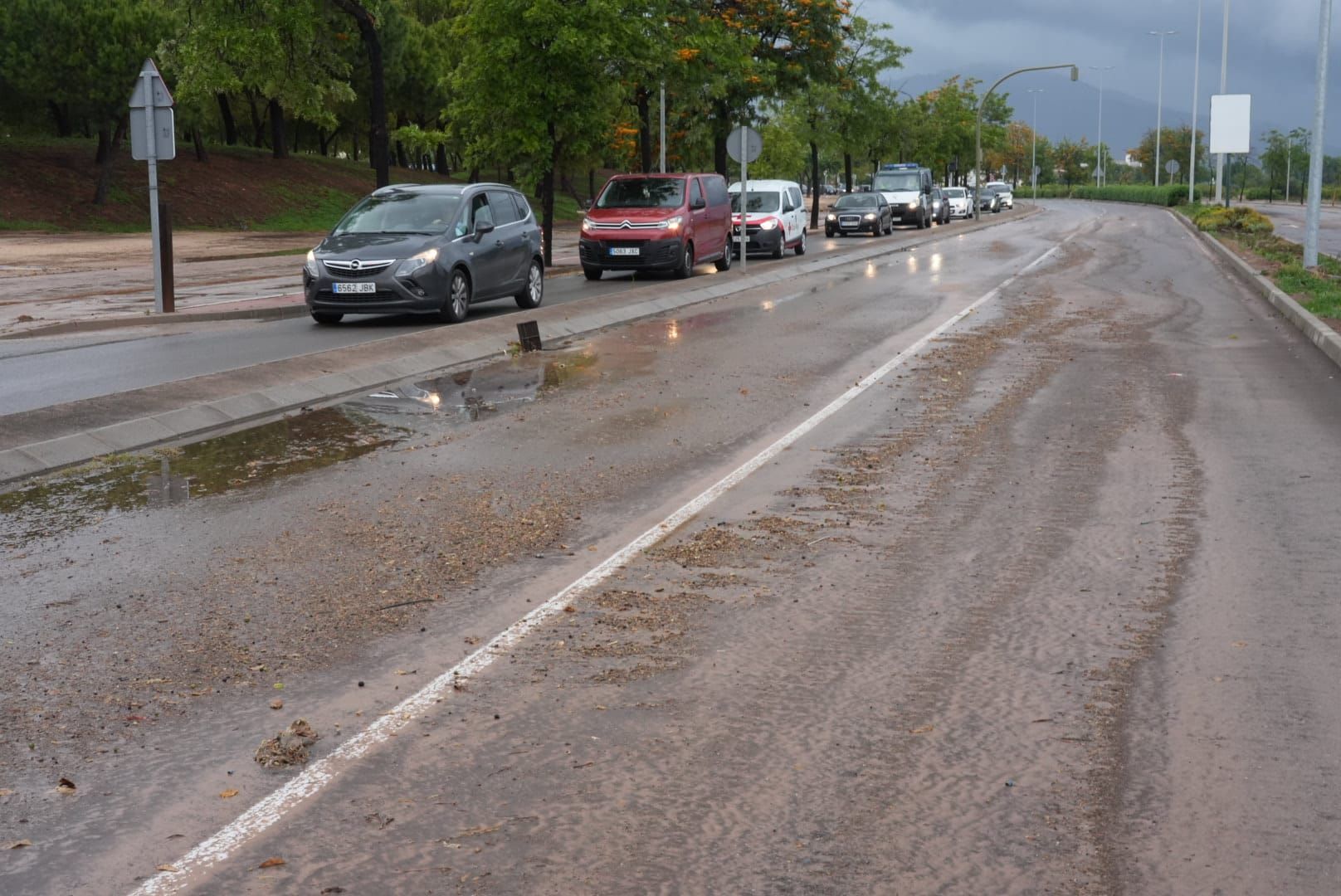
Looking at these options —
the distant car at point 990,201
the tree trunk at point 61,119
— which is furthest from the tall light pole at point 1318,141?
the distant car at point 990,201

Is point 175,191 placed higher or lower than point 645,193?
higher

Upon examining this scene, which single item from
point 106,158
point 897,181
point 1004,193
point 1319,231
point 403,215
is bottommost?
point 1319,231

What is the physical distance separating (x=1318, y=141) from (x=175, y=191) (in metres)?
39.5

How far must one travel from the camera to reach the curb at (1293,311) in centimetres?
1500

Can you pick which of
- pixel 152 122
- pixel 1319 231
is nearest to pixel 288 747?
pixel 152 122

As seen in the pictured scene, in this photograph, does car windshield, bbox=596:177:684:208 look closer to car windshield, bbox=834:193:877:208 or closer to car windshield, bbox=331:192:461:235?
car windshield, bbox=331:192:461:235

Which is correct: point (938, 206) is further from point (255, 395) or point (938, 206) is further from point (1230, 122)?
point (255, 395)

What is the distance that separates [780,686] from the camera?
519 centimetres

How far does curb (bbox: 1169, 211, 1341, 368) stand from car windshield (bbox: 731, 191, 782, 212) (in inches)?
411

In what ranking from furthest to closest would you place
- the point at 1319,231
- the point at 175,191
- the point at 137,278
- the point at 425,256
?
the point at 175,191
the point at 1319,231
the point at 137,278
the point at 425,256

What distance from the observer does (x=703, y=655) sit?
18.1 feet

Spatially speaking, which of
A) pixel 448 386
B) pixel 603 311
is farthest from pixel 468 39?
pixel 448 386

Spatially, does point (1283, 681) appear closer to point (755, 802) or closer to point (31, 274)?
point (755, 802)

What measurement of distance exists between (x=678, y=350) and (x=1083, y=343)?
425cm
